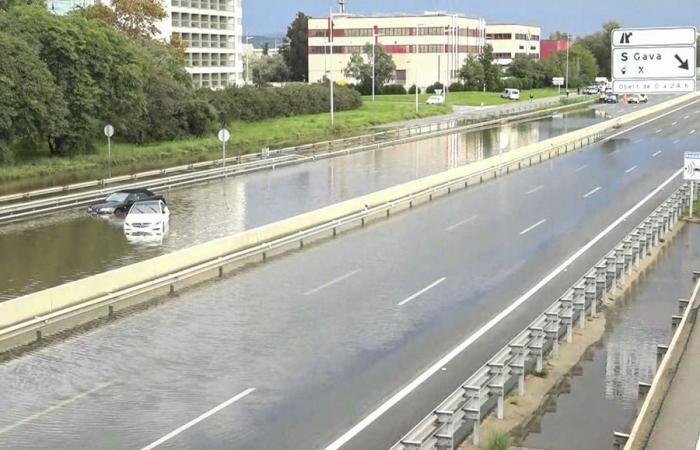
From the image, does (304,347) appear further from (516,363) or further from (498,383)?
(498,383)

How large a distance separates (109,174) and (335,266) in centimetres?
2857

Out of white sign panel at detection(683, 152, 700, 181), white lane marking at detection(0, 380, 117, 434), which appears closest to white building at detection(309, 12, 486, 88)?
white sign panel at detection(683, 152, 700, 181)

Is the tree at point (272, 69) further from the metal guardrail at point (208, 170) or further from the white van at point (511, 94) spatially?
the metal guardrail at point (208, 170)

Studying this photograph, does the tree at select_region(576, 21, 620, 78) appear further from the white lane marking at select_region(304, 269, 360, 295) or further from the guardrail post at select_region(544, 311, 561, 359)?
the guardrail post at select_region(544, 311, 561, 359)

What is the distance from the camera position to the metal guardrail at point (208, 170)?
38438 millimetres

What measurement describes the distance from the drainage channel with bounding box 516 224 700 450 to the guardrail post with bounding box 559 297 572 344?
1.60 feet

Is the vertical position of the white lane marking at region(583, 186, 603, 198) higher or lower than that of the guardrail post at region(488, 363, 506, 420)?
higher

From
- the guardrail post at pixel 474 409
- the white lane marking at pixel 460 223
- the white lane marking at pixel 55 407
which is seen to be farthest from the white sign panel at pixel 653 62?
the white lane marking at pixel 460 223

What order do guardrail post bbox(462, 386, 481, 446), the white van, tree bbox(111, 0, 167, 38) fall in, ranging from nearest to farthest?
guardrail post bbox(462, 386, 481, 446)
tree bbox(111, 0, 167, 38)
the white van

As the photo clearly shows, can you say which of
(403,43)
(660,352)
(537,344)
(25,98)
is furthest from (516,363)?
(403,43)

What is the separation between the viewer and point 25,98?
49.3m

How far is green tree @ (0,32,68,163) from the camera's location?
48.5 meters

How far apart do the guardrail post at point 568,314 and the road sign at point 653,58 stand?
13.4 ft

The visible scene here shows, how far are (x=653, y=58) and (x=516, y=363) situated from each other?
5619 mm
